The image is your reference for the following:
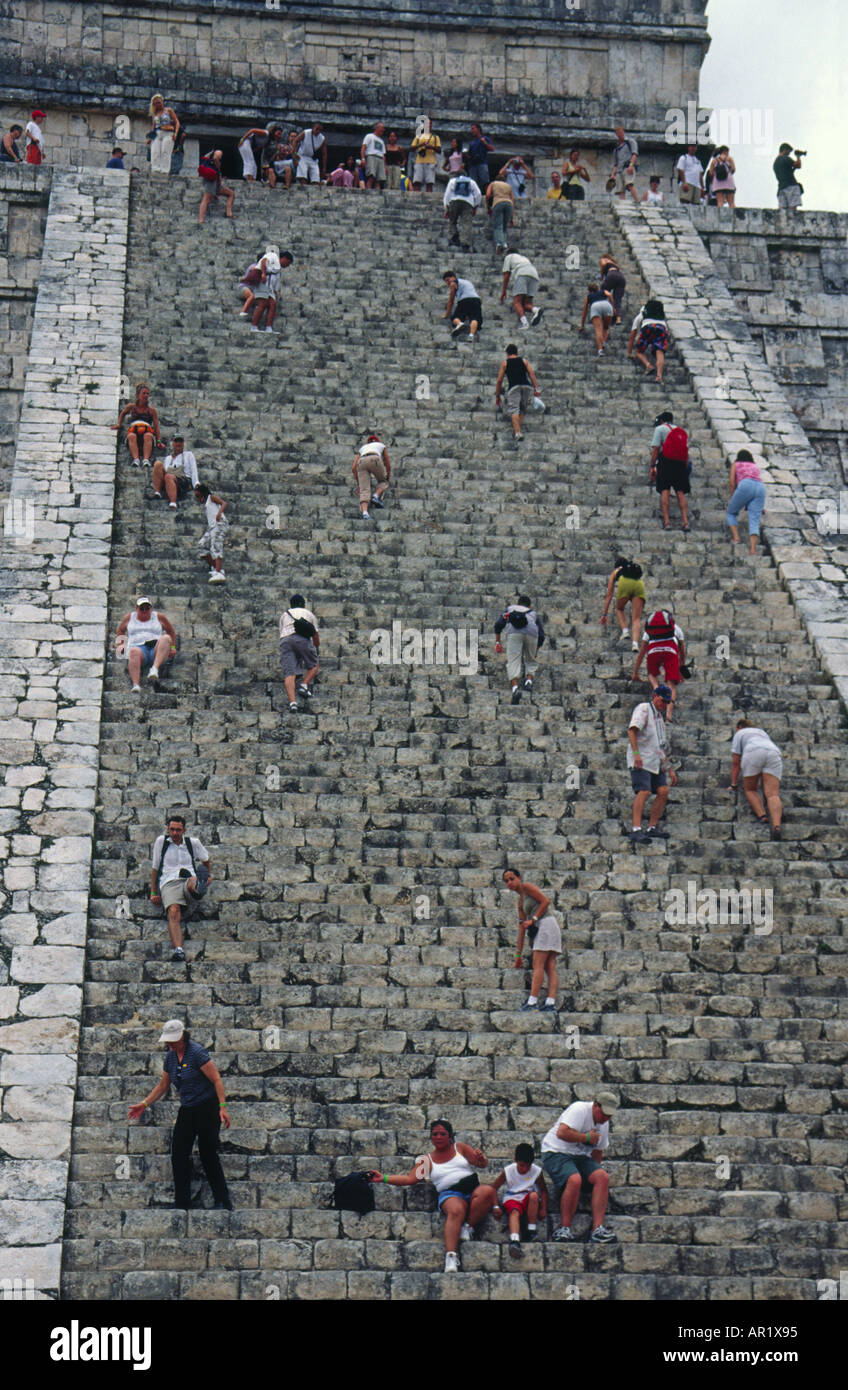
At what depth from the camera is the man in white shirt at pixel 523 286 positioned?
913 inches

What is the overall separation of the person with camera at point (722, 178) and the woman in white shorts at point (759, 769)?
1463cm

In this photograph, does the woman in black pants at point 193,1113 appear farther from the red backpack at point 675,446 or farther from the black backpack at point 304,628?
the red backpack at point 675,446

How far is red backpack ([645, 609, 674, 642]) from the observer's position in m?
16.7

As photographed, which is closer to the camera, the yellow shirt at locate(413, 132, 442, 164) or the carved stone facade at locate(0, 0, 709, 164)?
the yellow shirt at locate(413, 132, 442, 164)

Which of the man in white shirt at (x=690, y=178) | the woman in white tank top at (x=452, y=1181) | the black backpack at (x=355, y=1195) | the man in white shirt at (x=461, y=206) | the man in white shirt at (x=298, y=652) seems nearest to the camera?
the woman in white tank top at (x=452, y=1181)

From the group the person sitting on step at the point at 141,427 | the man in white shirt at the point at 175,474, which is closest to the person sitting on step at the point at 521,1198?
the man in white shirt at the point at 175,474

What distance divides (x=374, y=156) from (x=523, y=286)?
5.86 meters

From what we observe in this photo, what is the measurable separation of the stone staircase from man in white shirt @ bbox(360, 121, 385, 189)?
6.77 meters

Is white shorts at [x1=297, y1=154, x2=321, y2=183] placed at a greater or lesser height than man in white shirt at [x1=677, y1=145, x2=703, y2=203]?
lesser

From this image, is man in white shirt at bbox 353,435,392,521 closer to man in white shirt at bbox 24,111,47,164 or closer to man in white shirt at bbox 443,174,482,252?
man in white shirt at bbox 443,174,482,252

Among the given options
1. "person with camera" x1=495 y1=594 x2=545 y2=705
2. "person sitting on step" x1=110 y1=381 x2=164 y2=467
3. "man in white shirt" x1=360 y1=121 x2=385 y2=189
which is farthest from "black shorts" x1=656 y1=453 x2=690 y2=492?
"man in white shirt" x1=360 y1=121 x2=385 y2=189

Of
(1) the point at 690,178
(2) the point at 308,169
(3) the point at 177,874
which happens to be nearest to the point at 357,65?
(2) the point at 308,169
